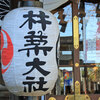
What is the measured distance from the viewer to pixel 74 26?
18.8ft

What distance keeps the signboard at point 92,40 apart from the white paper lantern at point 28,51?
263 cm

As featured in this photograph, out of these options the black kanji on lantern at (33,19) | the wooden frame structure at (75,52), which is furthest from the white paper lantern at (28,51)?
the wooden frame structure at (75,52)

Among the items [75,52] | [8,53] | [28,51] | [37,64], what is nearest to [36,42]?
[28,51]

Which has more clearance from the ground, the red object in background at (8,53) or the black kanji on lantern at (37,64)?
the red object in background at (8,53)

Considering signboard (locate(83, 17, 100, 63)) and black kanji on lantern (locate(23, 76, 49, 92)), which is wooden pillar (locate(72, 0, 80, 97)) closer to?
signboard (locate(83, 17, 100, 63))

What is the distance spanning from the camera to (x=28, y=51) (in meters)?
3.17

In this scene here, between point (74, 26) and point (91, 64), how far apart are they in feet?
3.59

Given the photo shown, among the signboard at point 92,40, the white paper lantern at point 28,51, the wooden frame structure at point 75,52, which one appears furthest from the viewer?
the signboard at point 92,40

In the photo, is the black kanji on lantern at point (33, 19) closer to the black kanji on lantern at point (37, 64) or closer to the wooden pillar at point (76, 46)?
the black kanji on lantern at point (37, 64)

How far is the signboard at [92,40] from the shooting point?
5.80 metres

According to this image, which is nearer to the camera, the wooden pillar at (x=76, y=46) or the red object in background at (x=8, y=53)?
the red object in background at (x=8, y=53)

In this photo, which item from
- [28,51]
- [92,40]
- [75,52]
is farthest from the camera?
[92,40]

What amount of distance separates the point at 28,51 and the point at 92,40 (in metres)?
3.10

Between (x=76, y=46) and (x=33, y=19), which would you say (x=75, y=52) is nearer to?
(x=76, y=46)
